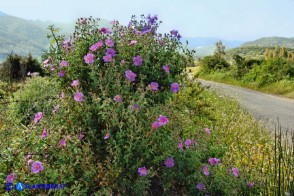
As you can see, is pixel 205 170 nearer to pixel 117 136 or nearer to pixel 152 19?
pixel 117 136

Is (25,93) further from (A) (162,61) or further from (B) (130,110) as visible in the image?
(B) (130,110)

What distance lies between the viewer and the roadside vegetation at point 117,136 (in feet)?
12.9

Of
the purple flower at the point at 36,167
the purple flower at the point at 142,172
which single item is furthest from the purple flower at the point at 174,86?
the purple flower at the point at 36,167

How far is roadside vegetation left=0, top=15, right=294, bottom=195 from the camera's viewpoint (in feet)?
12.9

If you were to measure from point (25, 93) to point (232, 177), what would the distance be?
6.52 meters

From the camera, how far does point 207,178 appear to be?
14.6ft

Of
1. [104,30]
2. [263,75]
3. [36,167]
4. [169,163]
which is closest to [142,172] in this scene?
[169,163]

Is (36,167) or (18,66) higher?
(36,167)

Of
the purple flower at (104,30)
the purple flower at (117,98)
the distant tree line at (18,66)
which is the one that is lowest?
the distant tree line at (18,66)

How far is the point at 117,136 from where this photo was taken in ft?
13.0

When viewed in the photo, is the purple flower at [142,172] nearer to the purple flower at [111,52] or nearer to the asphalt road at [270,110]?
the purple flower at [111,52]

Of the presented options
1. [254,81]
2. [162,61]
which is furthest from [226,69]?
[162,61]

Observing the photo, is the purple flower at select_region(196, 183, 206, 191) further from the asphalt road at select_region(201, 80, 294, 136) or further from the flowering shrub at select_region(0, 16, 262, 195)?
the asphalt road at select_region(201, 80, 294, 136)

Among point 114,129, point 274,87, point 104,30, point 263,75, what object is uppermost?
point 104,30
